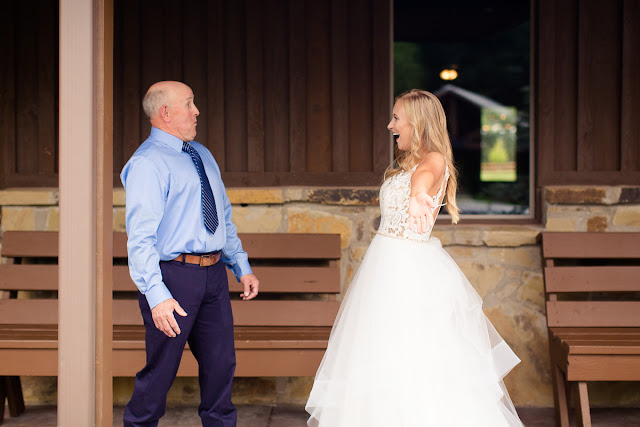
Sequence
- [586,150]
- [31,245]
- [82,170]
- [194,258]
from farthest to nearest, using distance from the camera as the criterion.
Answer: [586,150] → [31,245] → [194,258] → [82,170]

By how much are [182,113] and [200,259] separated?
0.71 metres

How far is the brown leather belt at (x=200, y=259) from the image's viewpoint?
3.32m

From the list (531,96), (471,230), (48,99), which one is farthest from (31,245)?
(531,96)

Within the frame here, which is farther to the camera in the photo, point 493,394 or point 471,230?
point 471,230

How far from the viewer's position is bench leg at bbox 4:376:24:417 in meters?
4.64

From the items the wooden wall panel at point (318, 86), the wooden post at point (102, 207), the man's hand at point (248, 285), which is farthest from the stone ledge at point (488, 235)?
the wooden post at point (102, 207)

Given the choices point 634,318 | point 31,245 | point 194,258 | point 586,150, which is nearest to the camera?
point 194,258

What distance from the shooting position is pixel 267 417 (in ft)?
15.5

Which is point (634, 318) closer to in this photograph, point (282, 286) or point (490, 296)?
point (490, 296)

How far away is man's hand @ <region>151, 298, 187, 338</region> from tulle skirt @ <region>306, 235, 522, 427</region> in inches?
34.1

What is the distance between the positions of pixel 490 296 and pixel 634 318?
37.3 inches

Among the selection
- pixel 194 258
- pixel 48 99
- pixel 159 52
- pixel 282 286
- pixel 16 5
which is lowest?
pixel 282 286

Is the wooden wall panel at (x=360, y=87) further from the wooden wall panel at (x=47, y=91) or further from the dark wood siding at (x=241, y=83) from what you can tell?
the wooden wall panel at (x=47, y=91)

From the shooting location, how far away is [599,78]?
5.31 meters
